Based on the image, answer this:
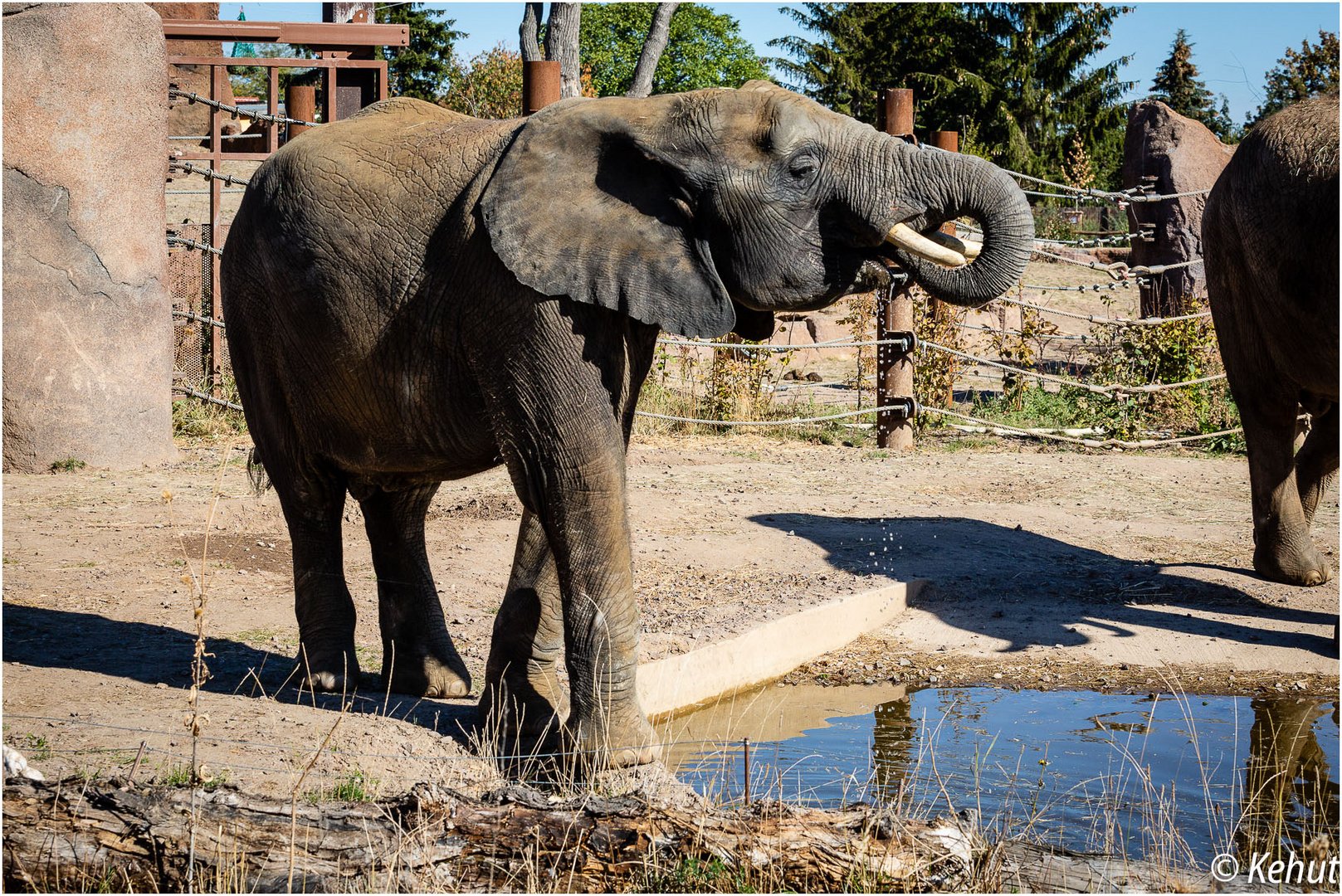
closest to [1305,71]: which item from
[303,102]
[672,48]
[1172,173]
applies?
[1172,173]

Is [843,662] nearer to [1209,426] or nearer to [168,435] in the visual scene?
[168,435]

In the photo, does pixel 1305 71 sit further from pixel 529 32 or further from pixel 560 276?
→ pixel 560 276

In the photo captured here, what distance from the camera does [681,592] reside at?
7.94 meters

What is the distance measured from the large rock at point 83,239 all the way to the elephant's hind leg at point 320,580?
18.0ft

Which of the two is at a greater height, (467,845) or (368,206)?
(368,206)

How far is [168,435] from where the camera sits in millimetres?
11289

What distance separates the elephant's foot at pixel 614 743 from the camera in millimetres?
4953

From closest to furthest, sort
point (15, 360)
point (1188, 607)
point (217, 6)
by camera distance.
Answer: point (1188, 607), point (15, 360), point (217, 6)

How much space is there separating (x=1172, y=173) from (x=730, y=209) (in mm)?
15619

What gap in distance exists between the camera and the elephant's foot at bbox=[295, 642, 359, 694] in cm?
584

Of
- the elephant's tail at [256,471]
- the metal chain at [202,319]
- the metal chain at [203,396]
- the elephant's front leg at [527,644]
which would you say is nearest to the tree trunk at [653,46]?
the metal chain at [202,319]

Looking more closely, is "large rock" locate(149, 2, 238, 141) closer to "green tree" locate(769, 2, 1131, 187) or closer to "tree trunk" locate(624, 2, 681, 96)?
"tree trunk" locate(624, 2, 681, 96)

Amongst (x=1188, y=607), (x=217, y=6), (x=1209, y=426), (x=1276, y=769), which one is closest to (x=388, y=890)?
(x=1276, y=769)

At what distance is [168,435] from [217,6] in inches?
747
